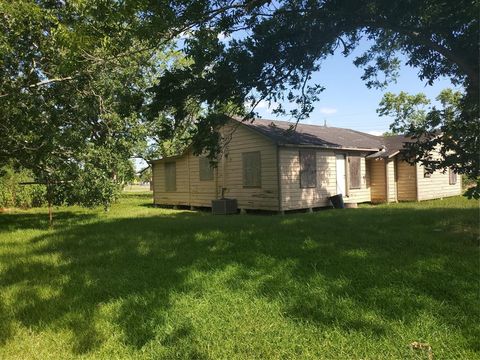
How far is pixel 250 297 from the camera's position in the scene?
4957mm

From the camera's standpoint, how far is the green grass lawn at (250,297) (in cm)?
377

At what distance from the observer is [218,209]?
53.8 ft

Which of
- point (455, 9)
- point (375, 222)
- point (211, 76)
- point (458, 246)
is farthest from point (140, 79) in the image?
point (458, 246)

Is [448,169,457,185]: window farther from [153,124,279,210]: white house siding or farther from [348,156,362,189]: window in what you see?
[153,124,279,210]: white house siding

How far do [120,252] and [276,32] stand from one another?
4.95 m

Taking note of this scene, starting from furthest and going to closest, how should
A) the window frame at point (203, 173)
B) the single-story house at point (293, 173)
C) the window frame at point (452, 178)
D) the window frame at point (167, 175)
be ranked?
1. the window frame at point (452, 178)
2. the window frame at point (167, 175)
3. the window frame at point (203, 173)
4. the single-story house at point (293, 173)

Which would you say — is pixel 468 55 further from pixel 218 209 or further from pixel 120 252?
pixel 218 209

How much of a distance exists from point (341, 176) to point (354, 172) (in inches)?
38.3

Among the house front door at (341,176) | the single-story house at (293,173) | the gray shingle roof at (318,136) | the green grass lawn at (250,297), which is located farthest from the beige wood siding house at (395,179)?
the green grass lawn at (250,297)

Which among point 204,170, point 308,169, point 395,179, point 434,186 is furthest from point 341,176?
point 434,186

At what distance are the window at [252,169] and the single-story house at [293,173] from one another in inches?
1.5

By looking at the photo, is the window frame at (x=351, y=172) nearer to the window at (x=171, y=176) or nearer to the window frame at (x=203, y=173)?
the window frame at (x=203, y=173)

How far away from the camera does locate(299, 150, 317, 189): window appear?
1570 centimetres

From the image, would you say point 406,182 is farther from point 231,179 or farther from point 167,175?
point 167,175
